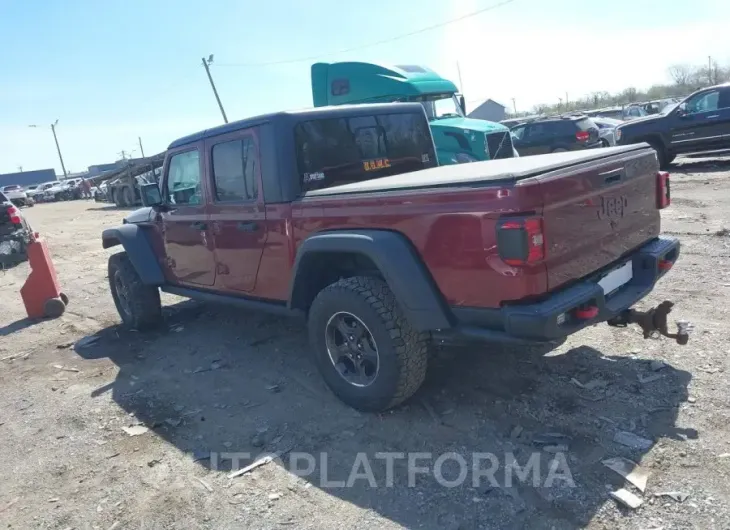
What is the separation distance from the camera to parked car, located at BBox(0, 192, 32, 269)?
453 inches

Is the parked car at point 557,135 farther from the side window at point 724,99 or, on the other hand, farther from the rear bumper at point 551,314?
the rear bumper at point 551,314

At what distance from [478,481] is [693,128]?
1345cm

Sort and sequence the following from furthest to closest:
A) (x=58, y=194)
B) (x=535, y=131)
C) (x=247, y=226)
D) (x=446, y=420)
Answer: (x=58, y=194) → (x=535, y=131) → (x=247, y=226) → (x=446, y=420)

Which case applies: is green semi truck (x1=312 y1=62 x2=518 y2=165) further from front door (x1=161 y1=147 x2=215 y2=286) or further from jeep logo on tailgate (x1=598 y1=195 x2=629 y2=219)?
jeep logo on tailgate (x1=598 y1=195 x2=629 y2=219)

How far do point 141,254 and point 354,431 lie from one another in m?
3.45

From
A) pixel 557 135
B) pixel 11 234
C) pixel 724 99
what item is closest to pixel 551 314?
pixel 11 234

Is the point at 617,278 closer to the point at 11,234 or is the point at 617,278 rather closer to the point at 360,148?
the point at 360,148

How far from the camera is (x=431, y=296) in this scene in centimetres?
335

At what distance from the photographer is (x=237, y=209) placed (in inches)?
185

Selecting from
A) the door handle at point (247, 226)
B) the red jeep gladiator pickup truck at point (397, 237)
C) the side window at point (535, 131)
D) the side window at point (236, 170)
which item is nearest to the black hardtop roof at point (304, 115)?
the red jeep gladiator pickup truck at point (397, 237)

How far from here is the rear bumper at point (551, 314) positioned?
9.91ft

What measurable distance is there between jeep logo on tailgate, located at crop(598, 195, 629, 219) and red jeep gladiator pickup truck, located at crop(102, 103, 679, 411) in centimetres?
2

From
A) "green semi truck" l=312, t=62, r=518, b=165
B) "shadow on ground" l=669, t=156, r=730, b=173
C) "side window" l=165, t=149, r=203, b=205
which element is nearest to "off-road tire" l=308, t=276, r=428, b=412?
"side window" l=165, t=149, r=203, b=205

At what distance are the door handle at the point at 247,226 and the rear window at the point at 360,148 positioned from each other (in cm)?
51
